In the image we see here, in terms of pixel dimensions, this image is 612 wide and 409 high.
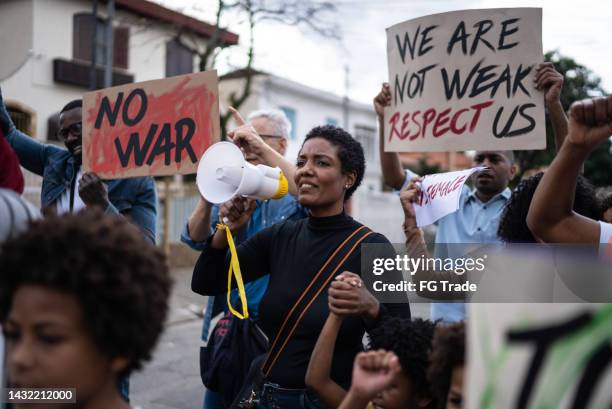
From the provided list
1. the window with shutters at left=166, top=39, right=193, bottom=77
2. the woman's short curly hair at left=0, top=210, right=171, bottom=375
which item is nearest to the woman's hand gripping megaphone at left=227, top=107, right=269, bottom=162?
the woman's short curly hair at left=0, top=210, right=171, bottom=375

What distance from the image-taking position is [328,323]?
6.34ft

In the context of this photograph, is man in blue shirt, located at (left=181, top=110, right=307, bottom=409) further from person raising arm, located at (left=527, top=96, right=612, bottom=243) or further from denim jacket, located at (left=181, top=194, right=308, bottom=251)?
person raising arm, located at (left=527, top=96, right=612, bottom=243)

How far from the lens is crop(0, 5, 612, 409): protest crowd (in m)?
1.32

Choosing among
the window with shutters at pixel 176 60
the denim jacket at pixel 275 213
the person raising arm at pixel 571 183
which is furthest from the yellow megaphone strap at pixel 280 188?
the window with shutters at pixel 176 60

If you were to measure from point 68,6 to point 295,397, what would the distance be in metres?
16.0

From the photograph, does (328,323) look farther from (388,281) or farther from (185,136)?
(185,136)

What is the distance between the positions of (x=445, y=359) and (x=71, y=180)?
2146mm

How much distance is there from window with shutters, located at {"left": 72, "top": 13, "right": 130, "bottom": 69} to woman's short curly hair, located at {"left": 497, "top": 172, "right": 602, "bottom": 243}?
1494cm

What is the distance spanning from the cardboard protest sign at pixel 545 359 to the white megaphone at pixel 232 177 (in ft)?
4.30

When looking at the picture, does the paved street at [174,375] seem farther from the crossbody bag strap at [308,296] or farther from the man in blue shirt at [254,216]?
the crossbody bag strap at [308,296]

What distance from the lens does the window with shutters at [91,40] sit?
16.0m

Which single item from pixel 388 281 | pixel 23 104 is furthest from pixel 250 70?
pixel 388 281

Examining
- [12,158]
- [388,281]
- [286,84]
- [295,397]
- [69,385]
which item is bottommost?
[295,397]

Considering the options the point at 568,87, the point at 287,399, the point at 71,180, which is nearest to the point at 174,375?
the point at 71,180
